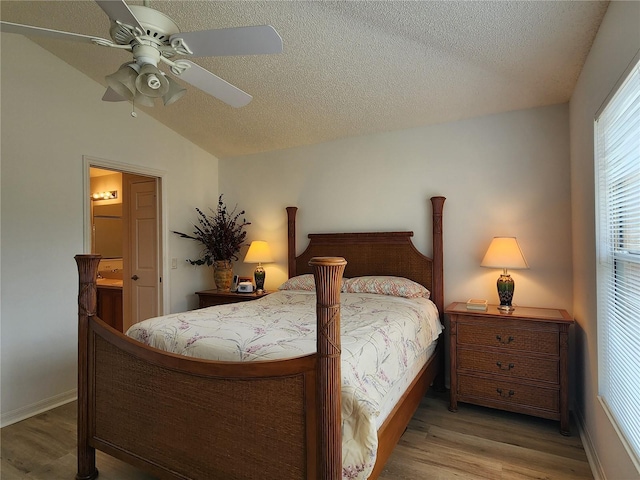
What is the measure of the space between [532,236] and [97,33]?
3.72 m

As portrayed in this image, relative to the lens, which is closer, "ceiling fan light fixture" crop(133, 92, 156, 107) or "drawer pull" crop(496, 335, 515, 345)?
"ceiling fan light fixture" crop(133, 92, 156, 107)

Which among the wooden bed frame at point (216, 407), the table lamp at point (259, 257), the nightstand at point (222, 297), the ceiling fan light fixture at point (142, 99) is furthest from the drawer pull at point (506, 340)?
the ceiling fan light fixture at point (142, 99)

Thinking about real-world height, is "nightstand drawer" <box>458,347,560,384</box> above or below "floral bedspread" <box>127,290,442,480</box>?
below

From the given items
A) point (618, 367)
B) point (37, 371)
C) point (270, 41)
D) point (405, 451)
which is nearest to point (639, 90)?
point (618, 367)

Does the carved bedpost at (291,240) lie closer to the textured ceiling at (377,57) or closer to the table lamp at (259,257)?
the table lamp at (259,257)

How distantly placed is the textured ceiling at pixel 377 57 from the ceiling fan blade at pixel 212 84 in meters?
0.60

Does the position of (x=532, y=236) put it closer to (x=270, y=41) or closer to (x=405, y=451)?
(x=405, y=451)

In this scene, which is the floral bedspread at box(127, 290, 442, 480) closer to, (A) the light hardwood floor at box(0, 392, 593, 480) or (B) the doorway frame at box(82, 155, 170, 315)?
(A) the light hardwood floor at box(0, 392, 593, 480)

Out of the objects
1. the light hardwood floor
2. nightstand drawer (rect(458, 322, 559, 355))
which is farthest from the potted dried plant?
nightstand drawer (rect(458, 322, 559, 355))

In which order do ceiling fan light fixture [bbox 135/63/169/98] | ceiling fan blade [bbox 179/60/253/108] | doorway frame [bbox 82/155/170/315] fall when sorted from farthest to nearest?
doorway frame [bbox 82/155/170/315], ceiling fan blade [bbox 179/60/253/108], ceiling fan light fixture [bbox 135/63/169/98]

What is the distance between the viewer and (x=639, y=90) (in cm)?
137

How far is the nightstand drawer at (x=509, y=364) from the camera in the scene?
2488mm

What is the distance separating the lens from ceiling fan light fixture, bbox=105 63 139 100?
1.68 metres

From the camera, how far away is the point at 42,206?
116 inches
